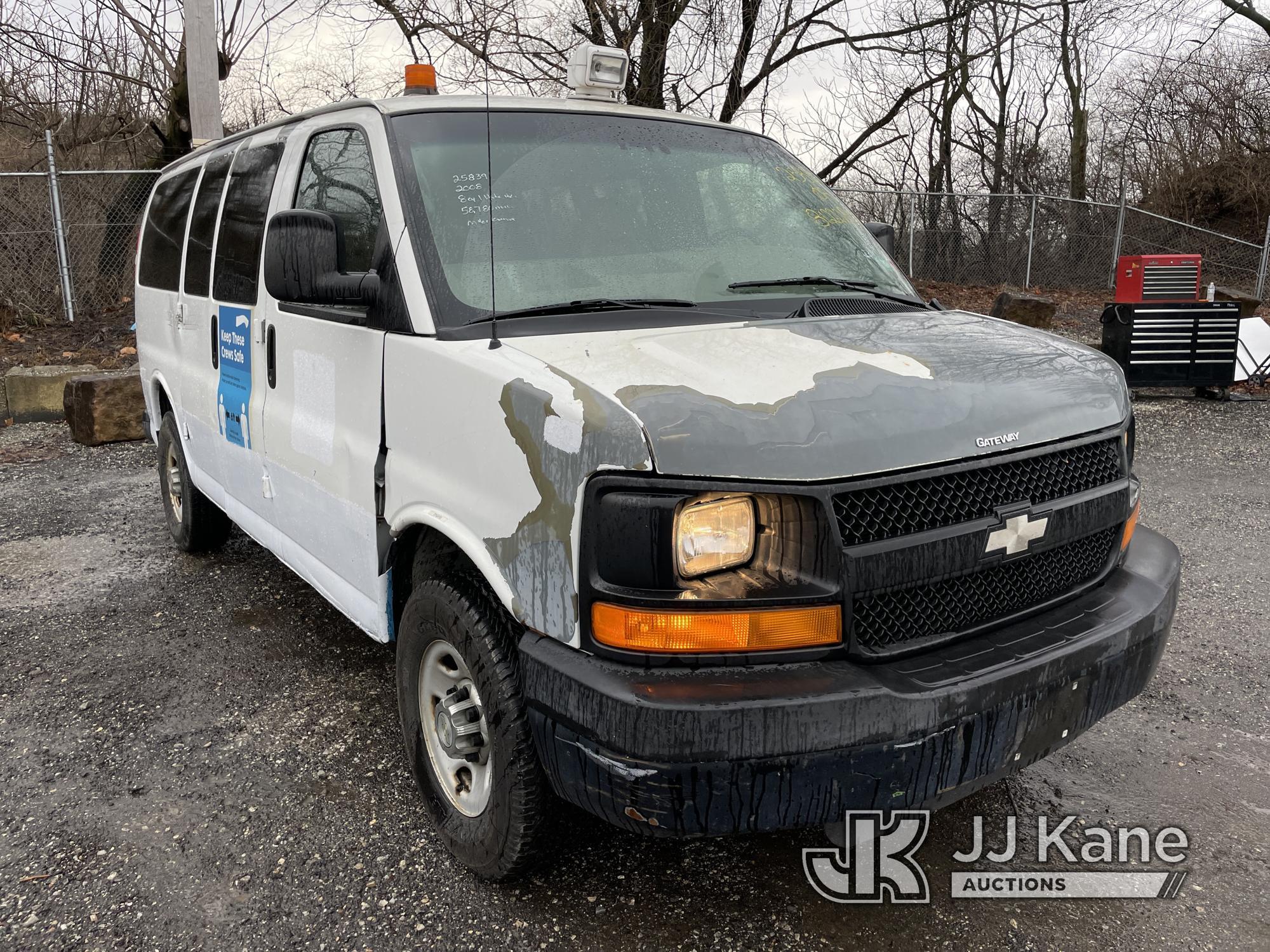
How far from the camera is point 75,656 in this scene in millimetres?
4188

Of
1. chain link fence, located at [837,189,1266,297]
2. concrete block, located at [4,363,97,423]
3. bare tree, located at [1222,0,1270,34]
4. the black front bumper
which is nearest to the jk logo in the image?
the black front bumper

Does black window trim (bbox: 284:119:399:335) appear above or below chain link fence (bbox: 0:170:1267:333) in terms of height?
below

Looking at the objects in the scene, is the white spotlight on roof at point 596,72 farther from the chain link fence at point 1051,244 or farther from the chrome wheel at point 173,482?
the chain link fence at point 1051,244

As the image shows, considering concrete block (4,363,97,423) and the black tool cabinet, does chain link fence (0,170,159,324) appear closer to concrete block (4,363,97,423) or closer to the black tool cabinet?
concrete block (4,363,97,423)

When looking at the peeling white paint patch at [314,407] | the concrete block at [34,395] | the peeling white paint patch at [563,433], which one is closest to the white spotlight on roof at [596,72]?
the peeling white paint patch at [314,407]

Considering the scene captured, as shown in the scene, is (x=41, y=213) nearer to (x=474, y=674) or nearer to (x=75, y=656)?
(x=75, y=656)

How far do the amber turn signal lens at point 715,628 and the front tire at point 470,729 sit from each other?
1.33 feet

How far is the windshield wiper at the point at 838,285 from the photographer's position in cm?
305

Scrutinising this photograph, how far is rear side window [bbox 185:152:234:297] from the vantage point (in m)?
4.28

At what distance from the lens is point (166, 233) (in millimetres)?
5082

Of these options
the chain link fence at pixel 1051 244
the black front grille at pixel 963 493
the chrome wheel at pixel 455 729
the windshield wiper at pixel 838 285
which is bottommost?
the chrome wheel at pixel 455 729

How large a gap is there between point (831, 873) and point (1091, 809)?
0.96m

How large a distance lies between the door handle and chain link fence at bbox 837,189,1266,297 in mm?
15034

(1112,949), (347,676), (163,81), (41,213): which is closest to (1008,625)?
(1112,949)
